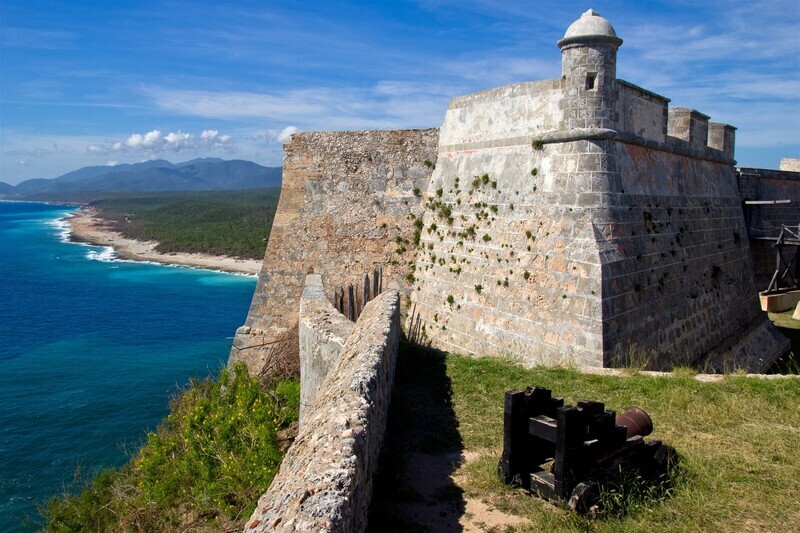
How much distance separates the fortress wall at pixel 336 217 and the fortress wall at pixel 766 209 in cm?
1024

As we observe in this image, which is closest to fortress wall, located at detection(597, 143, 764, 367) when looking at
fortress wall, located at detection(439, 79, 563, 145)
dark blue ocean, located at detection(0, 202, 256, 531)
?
fortress wall, located at detection(439, 79, 563, 145)

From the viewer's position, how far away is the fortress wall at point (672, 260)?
31.4 feet

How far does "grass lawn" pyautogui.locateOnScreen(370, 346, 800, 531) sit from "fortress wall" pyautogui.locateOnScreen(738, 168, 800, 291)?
38.9 ft

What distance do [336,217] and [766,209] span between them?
1329 centimetres

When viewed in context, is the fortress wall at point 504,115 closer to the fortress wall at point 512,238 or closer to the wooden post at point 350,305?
the fortress wall at point 512,238

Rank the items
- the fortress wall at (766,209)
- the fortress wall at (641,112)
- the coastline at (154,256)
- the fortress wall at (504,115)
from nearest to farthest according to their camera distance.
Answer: the fortress wall at (641,112), the fortress wall at (504,115), the fortress wall at (766,209), the coastline at (154,256)

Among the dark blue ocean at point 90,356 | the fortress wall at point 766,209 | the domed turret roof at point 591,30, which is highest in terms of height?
the domed turret roof at point 591,30

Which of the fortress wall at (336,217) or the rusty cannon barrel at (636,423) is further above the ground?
the fortress wall at (336,217)

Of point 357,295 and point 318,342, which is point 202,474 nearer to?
point 318,342

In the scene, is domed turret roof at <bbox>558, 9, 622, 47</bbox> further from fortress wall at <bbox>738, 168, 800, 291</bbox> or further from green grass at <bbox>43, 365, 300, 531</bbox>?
fortress wall at <bbox>738, 168, 800, 291</bbox>

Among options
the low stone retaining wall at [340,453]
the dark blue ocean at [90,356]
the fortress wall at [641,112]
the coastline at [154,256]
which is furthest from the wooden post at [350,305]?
the coastline at [154,256]

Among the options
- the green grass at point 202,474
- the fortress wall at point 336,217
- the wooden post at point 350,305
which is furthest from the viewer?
the fortress wall at point 336,217

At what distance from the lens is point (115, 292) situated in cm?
5109

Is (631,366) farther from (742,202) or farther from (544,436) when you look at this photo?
(742,202)
